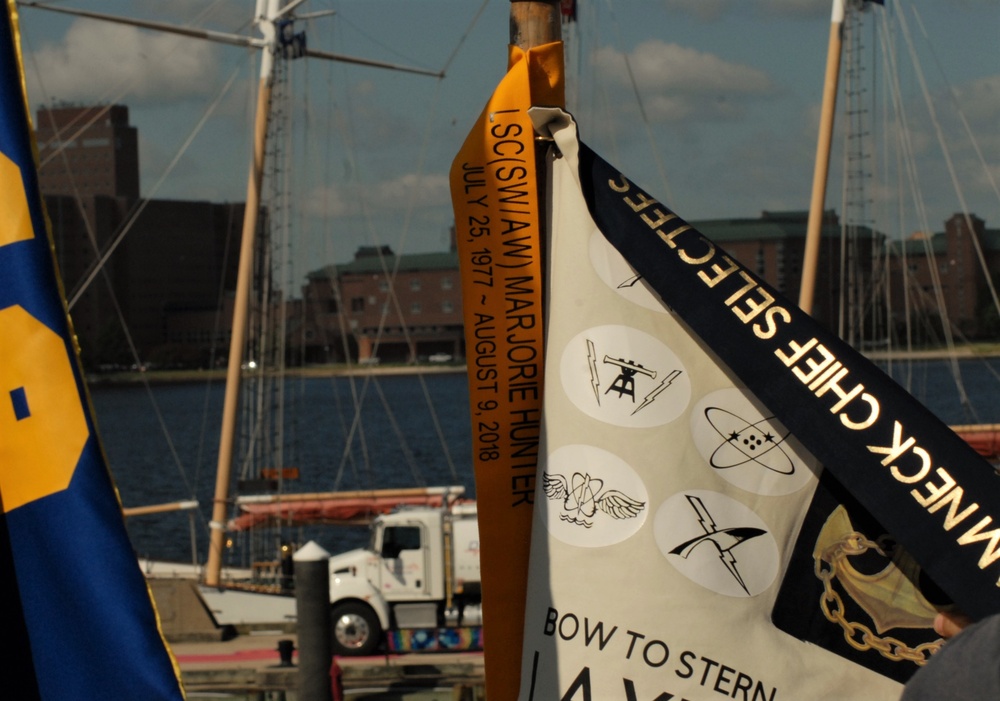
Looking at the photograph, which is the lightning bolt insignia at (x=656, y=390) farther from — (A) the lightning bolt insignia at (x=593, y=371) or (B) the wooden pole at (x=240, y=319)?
(B) the wooden pole at (x=240, y=319)

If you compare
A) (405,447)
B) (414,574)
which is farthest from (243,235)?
(405,447)

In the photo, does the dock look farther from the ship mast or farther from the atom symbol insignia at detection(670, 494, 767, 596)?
the atom symbol insignia at detection(670, 494, 767, 596)

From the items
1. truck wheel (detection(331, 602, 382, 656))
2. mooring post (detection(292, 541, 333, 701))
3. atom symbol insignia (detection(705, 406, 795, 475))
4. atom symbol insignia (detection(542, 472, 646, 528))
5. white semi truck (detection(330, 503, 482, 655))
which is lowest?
truck wheel (detection(331, 602, 382, 656))

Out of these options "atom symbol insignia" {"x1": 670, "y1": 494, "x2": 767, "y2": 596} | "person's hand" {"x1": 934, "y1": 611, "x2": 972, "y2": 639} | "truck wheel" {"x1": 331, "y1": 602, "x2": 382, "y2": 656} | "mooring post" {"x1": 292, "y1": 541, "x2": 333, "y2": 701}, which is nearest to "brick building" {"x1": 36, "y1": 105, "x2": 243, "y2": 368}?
"truck wheel" {"x1": 331, "y1": 602, "x2": 382, "y2": 656}

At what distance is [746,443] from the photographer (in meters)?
3.53

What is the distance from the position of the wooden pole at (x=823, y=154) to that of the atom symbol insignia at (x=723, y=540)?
662 inches

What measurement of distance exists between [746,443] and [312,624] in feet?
34.0

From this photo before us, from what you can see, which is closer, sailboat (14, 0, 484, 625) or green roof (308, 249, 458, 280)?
sailboat (14, 0, 484, 625)

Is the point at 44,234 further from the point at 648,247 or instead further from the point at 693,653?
the point at 693,653

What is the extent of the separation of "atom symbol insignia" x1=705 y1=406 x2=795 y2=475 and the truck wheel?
16.7 meters

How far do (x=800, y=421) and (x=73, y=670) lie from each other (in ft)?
6.42

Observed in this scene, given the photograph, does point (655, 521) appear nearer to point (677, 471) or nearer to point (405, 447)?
point (677, 471)

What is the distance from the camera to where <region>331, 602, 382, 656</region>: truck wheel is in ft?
64.2

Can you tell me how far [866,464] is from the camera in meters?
3.26
